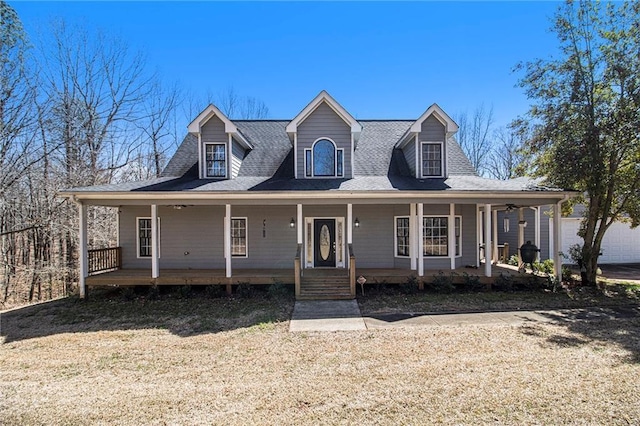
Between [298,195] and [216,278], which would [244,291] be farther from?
[298,195]

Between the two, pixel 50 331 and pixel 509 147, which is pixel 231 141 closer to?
pixel 50 331

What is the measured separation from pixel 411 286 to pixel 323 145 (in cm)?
584

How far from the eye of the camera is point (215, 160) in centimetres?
1224

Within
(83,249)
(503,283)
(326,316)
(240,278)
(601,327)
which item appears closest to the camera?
(601,327)

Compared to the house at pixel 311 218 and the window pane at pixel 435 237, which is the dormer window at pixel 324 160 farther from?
the window pane at pixel 435 237

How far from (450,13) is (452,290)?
28.9ft

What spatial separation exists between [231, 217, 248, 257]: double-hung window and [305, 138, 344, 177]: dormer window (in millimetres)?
3131

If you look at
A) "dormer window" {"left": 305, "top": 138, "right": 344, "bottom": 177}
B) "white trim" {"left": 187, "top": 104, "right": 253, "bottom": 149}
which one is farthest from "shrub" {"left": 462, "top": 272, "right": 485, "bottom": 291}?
"white trim" {"left": 187, "top": 104, "right": 253, "bottom": 149}

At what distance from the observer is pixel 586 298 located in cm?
965

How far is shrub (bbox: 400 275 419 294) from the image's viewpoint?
1026 cm

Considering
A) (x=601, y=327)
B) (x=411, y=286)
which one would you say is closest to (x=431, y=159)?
(x=411, y=286)

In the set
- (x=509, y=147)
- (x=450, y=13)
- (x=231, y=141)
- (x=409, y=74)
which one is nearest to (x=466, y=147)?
(x=509, y=147)

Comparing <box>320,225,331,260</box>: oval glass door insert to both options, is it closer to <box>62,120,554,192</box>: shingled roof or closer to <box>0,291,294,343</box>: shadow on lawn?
<box>62,120,554,192</box>: shingled roof

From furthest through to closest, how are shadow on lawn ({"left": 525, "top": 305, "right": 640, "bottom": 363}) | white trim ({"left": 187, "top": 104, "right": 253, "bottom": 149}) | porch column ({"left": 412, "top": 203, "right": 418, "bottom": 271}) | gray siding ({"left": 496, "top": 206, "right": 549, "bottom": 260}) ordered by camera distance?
gray siding ({"left": 496, "top": 206, "right": 549, "bottom": 260}), white trim ({"left": 187, "top": 104, "right": 253, "bottom": 149}), porch column ({"left": 412, "top": 203, "right": 418, "bottom": 271}), shadow on lawn ({"left": 525, "top": 305, "right": 640, "bottom": 363})
